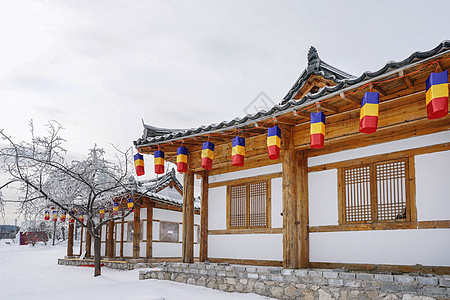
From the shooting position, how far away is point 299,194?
8.91m

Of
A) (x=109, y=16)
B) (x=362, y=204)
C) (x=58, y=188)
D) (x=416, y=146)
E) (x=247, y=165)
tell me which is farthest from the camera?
(x=58, y=188)

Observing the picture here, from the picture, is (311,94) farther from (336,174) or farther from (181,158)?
(181,158)

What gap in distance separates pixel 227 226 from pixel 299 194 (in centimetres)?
268

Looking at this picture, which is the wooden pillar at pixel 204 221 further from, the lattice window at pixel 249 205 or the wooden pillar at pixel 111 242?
the wooden pillar at pixel 111 242

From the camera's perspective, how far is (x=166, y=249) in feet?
65.2

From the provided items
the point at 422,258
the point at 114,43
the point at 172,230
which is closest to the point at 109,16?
the point at 114,43

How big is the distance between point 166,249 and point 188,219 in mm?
9581

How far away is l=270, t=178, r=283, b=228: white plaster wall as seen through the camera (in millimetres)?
9586

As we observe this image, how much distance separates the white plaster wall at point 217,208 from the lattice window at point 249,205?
0.24 metres

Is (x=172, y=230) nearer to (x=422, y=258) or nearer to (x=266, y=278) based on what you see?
(x=266, y=278)

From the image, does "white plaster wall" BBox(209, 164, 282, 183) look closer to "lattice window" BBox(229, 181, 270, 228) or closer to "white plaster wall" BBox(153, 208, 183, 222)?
"lattice window" BBox(229, 181, 270, 228)

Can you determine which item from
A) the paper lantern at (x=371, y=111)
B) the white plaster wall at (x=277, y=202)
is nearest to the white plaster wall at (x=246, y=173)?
the white plaster wall at (x=277, y=202)

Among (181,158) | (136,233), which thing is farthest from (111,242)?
(181,158)

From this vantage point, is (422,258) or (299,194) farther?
(299,194)
